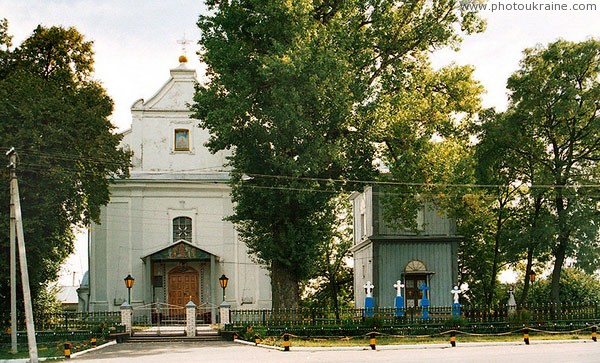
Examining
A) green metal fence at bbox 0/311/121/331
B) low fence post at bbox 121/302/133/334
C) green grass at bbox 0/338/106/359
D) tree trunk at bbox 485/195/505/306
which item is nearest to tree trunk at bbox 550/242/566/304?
tree trunk at bbox 485/195/505/306

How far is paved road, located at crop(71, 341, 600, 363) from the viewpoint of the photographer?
20.5 m

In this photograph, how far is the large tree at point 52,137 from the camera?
29078 millimetres

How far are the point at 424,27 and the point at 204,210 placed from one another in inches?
666

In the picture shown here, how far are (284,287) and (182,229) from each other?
1318cm

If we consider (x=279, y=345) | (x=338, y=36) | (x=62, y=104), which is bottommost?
(x=279, y=345)


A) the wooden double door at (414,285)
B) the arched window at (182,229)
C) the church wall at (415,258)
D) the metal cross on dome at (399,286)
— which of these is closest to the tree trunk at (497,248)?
the church wall at (415,258)

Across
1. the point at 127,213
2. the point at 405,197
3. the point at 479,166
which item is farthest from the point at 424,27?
the point at 127,213

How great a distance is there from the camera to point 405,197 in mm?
30516

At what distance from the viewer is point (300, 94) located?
28.8 m

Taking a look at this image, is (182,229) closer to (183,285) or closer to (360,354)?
(183,285)

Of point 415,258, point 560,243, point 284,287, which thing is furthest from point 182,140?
point 560,243

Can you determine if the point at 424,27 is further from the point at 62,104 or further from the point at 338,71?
the point at 62,104

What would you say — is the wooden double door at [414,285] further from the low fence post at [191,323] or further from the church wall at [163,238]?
the low fence post at [191,323]

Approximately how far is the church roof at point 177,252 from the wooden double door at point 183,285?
1.77m
